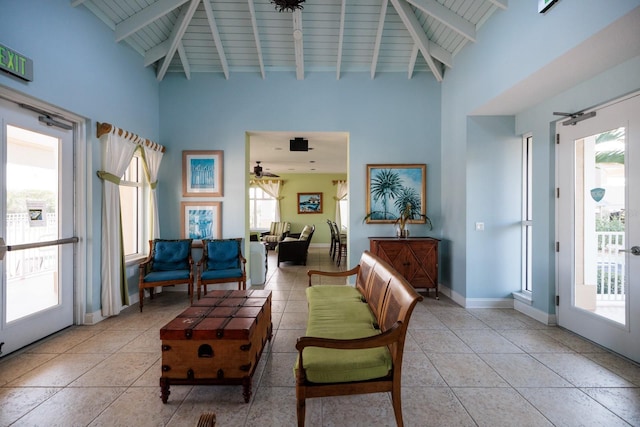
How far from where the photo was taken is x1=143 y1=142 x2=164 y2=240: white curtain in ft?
14.4

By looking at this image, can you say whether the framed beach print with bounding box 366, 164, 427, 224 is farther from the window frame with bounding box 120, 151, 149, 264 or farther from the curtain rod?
the window frame with bounding box 120, 151, 149, 264

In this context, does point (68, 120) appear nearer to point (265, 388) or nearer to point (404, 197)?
point (265, 388)

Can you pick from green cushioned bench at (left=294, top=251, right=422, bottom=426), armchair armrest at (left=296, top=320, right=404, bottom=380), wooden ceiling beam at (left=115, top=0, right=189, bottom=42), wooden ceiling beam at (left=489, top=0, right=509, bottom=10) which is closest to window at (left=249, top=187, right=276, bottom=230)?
wooden ceiling beam at (left=115, top=0, right=189, bottom=42)

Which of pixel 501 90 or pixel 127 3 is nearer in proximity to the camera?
pixel 501 90

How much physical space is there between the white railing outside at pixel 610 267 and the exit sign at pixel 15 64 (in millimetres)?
5425

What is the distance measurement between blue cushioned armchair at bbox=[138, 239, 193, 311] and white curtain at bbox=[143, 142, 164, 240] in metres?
0.24

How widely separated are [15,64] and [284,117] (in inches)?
118

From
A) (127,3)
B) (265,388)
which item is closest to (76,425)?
(265,388)

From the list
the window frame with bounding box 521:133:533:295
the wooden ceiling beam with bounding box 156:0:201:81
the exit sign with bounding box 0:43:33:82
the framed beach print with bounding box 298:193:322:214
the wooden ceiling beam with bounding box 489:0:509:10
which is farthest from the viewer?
the framed beach print with bounding box 298:193:322:214

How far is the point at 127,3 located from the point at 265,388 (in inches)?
177

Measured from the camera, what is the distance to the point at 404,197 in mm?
4754

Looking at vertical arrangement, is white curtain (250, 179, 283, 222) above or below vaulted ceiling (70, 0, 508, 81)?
below

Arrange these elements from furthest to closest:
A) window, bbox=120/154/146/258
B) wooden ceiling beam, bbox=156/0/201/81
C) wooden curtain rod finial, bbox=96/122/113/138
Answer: window, bbox=120/154/146/258
wooden ceiling beam, bbox=156/0/201/81
wooden curtain rod finial, bbox=96/122/113/138

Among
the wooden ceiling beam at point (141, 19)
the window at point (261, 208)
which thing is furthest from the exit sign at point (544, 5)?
the window at point (261, 208)
